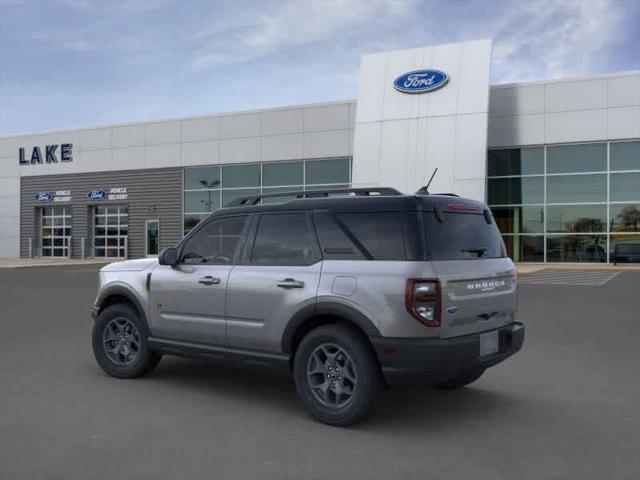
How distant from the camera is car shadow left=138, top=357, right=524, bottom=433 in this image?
486cm

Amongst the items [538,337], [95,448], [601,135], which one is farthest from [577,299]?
[601,135]

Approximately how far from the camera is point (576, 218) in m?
26.4

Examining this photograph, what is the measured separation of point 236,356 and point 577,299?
405 inches

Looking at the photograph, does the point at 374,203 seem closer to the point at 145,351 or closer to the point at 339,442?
the point at 339,442

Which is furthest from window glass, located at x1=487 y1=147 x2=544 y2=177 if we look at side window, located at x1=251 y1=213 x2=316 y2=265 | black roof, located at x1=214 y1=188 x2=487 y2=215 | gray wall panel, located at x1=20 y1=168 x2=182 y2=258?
side window, located at x1=251 y1=213 x2=316 y2=265

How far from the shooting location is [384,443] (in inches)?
170

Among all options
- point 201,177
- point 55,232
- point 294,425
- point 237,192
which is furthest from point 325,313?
point 55,232

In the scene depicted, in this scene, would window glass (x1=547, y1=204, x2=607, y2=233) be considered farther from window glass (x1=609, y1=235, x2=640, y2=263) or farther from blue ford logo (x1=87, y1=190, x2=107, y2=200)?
blue ford logo (x1=87, y1=190, x2=107, y2=200)

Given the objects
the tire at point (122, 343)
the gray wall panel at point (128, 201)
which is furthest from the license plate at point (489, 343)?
the gray wall panel at point (128, 201)

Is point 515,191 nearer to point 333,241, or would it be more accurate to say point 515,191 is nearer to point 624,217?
point 624,217

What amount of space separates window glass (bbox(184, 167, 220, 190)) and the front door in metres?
27.8

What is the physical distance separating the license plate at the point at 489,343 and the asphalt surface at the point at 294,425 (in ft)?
1.74

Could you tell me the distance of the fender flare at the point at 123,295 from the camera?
6.16 meters

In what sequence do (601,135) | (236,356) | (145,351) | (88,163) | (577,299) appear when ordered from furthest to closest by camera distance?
(88,163) < (601,135) < (577,299) < (145,351) < (236,356)
